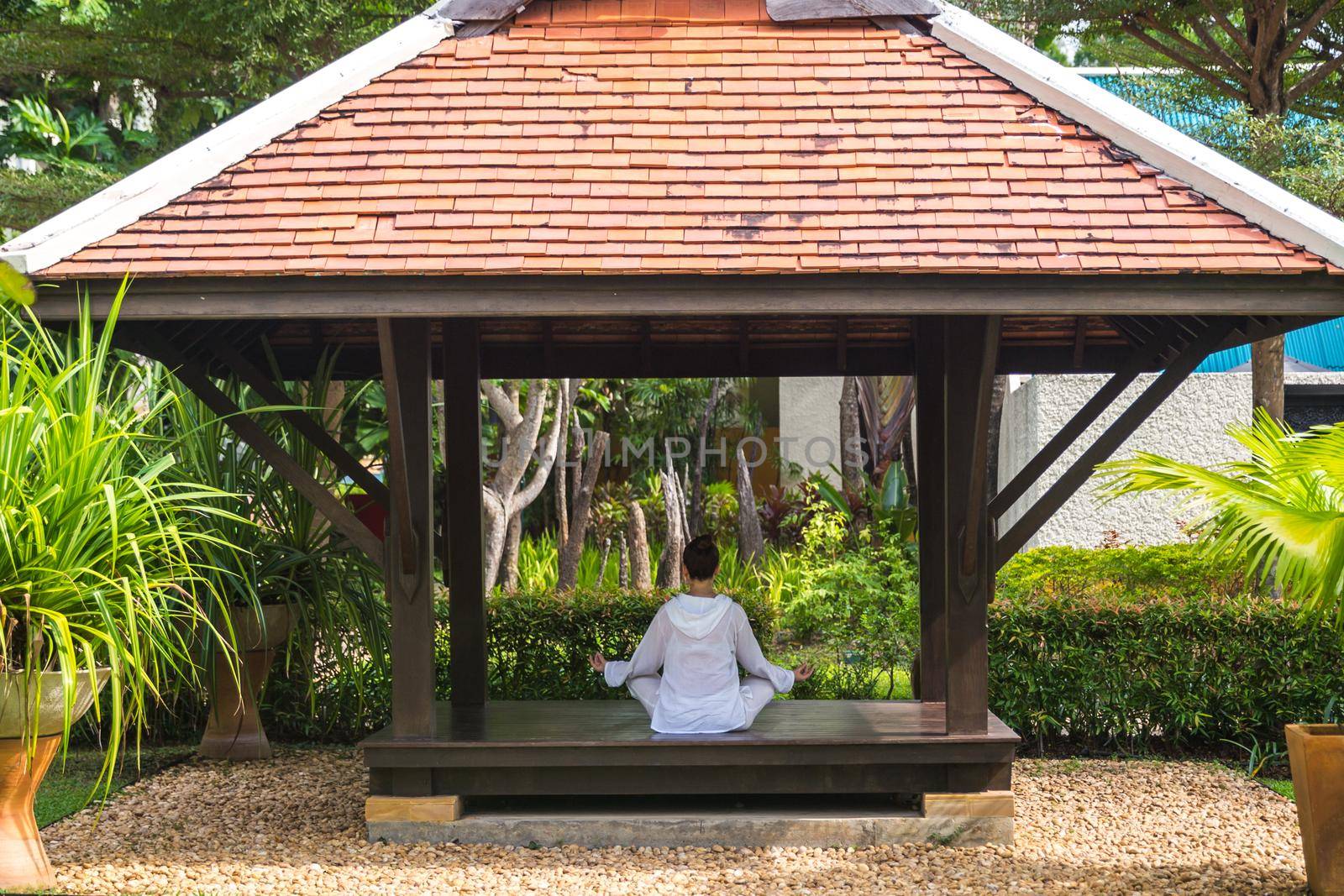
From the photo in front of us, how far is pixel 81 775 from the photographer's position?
7.25m

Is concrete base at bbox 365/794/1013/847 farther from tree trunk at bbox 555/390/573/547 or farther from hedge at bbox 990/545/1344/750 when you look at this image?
tree trunk at bbox 555/390/573/547

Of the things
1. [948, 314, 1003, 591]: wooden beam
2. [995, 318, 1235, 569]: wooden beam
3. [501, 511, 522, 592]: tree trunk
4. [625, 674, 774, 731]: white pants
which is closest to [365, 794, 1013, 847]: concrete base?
[625, 674, 774, 731]: white pants

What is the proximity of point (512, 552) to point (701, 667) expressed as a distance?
23.5 ft

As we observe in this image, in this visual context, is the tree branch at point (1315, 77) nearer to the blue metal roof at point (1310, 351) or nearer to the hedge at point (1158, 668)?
the blue metal roof at point (1310, 351)

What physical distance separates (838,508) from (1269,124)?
6.53 m

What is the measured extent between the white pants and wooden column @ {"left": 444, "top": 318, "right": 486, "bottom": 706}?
1238 mm

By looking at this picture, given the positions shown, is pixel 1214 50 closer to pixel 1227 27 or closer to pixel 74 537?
pixel 1227 27

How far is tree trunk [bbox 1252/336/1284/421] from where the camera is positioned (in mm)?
9359

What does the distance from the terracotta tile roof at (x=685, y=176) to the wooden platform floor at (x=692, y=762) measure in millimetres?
2143

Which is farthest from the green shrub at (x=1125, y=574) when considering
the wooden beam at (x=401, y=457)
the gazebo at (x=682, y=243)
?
the wooden beam at (x=401, y=457)

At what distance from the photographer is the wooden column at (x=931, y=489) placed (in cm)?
694

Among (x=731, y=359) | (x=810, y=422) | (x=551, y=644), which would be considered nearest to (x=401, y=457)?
(x=731, y=359)

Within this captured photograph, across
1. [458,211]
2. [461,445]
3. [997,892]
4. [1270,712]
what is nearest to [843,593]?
[1270,712]

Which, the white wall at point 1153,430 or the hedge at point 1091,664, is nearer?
the hedge at point 1091,664
